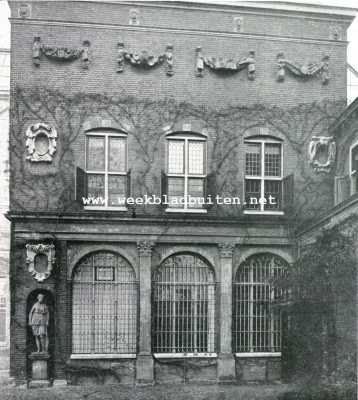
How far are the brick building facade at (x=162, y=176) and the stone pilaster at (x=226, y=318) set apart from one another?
0.04 meters

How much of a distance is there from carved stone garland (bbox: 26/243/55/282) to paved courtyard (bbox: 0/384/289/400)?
10.5 ft

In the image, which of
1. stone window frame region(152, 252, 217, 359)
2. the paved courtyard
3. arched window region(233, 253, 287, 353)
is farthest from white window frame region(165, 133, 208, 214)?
the paved courtyard

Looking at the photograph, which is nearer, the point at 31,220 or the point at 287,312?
the point at 287,312

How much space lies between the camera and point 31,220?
17.1 m

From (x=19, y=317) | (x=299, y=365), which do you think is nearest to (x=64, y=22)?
(x=19, y=317)

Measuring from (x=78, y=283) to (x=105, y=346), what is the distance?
204 cm

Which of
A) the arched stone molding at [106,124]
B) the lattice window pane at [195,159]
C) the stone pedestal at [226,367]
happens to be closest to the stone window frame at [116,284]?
the stone pedestal at [226,367]

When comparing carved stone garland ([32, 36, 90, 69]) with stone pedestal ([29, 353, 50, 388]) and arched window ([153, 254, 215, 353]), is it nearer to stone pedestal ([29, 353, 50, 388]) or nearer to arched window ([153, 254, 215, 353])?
arched window ([153, 254, 215, 353])

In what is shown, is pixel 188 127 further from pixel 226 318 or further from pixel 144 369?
pixel 144 369

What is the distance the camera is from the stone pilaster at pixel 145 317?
17.1 meters

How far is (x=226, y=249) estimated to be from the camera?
1783cm

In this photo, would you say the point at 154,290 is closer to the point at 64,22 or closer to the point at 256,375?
the point at 256,375

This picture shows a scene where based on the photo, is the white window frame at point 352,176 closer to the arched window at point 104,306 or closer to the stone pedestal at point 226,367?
the stone pedestal at point 226,367

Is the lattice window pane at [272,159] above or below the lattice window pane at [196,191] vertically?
above
